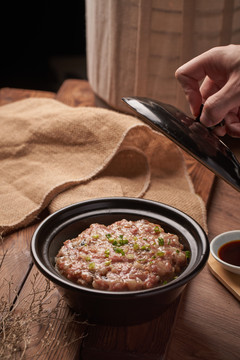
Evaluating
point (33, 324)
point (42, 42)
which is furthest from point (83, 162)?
point (42, 42)

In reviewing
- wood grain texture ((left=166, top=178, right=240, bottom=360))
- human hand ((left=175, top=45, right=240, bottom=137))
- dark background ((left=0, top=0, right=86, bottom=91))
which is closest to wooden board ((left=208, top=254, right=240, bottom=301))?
wood grain texture ((left=166, top=178, right=240, bottom=360))

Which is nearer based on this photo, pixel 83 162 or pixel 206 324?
pixel 206 324

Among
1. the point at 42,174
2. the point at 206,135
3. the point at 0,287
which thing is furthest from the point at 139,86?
the point at 0,287

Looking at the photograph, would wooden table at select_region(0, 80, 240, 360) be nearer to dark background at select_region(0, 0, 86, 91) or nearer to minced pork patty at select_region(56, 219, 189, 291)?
minced pork patty at select_region(56, 219, 189, 291)

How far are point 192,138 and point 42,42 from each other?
420cm

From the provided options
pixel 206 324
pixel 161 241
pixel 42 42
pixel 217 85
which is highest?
pixel 217 85

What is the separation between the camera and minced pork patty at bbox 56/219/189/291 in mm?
1398

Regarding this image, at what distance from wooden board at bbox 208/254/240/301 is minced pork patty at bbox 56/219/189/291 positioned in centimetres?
18

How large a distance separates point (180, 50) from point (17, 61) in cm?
347

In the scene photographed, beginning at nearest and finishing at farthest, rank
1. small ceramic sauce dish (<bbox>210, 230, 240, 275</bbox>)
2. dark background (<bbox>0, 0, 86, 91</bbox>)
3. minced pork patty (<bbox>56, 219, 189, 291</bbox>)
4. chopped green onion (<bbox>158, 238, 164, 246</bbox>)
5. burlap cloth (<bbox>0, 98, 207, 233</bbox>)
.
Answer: minced pork patty (<bbox>56, 219, 189, 291</bbox>)
chopped green onion (<bbox>158, 238, 164, 246</bbox>)
small ceramic sauce dish (<bbox>210, 230, 240, 275</bbox>)
burlap cloth (<bbox>0, 98, 207, 233</bbox>)
dark background (<bbox>0, 0, 86, 91</bbox>)

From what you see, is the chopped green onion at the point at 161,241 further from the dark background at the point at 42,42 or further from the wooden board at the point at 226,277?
the dark background at the point at 42,42

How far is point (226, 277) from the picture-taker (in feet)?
5.35

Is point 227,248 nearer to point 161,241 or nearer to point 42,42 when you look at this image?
point 161,241

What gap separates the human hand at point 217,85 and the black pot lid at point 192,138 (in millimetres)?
71
